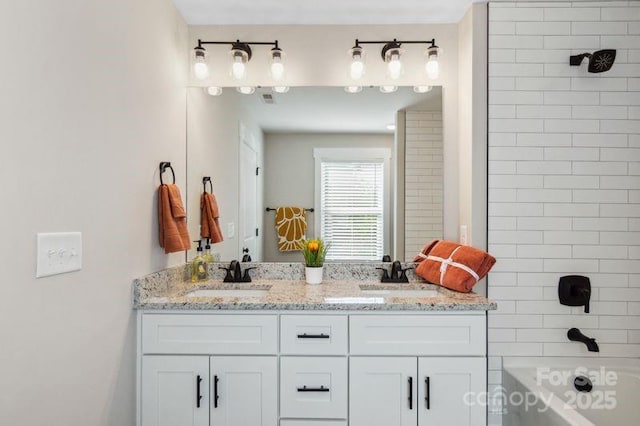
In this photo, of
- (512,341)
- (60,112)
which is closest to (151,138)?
(60,112)

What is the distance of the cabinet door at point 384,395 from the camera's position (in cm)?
169

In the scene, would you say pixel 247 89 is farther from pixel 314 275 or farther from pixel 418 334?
pixel 418 334

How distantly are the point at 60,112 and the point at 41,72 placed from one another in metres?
0.13

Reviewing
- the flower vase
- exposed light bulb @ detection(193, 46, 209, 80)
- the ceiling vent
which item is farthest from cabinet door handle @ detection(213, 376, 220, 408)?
exposed light bulb @ detection(193, 46, 209, 80)

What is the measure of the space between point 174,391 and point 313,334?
657 millimetres

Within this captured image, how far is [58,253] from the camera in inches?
47.9

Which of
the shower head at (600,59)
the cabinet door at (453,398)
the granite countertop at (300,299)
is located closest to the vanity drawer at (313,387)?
the granite countertop at (300,299)

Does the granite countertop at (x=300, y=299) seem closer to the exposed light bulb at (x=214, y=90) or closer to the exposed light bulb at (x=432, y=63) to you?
the exposed light bulb at (x=214, y=90)

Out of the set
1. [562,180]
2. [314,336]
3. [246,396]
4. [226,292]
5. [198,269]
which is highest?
[562,180]

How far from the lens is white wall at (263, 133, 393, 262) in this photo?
2.32 m

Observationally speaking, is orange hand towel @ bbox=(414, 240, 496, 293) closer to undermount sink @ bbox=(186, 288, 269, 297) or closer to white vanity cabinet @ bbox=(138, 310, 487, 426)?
white vanity cabinet @ bbox=(138, 310, 487, 426)

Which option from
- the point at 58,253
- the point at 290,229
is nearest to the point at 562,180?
the point at 290,229

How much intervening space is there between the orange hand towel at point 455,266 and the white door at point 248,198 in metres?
0.98

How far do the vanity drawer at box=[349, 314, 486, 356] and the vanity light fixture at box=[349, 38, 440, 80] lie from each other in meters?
1.35
